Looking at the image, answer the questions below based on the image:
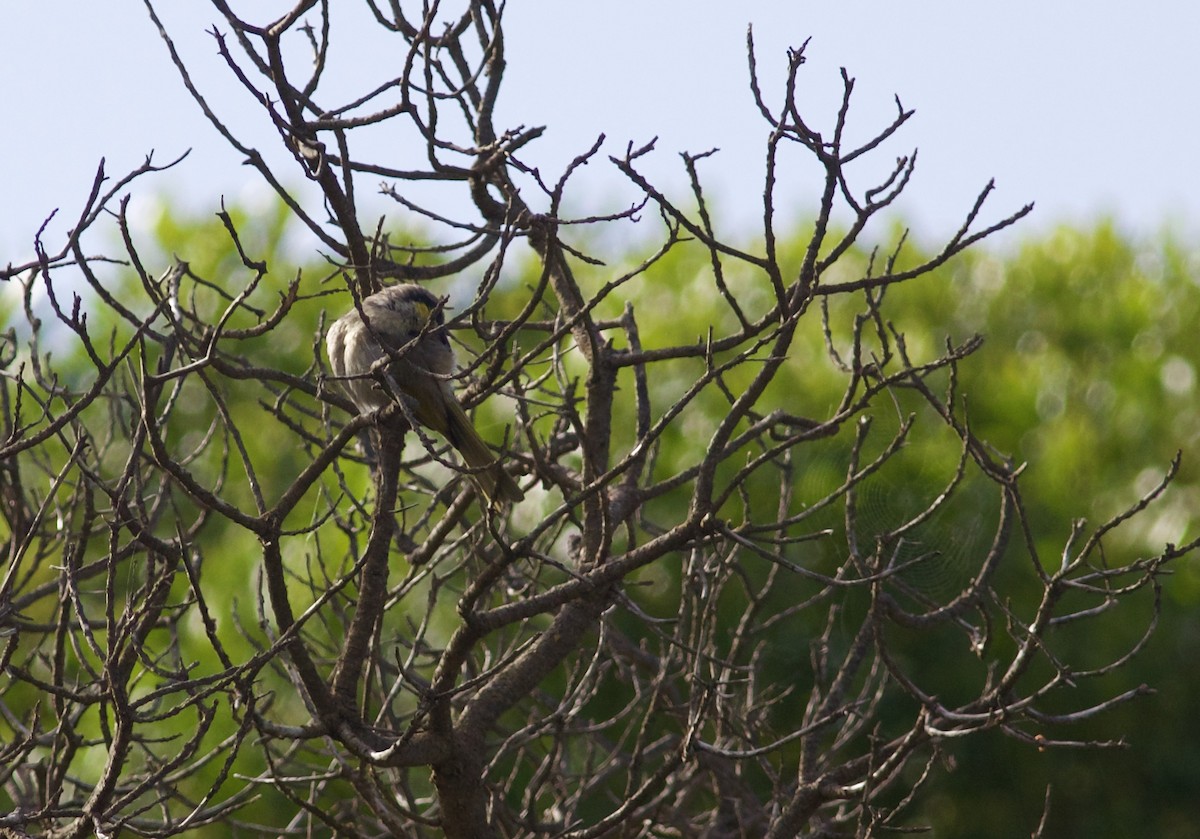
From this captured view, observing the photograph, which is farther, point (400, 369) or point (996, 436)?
point (996, 436)

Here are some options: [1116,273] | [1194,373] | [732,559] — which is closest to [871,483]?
[732,559]

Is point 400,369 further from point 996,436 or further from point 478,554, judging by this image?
point 996,436

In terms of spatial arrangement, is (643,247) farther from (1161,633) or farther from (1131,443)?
(1161,633)

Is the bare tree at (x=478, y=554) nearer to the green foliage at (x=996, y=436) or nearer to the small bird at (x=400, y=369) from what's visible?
the small bird at (x=400, y=369)

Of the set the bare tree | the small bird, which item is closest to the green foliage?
the bare tree

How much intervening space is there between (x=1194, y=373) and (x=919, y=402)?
8.06ft

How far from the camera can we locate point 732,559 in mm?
4402

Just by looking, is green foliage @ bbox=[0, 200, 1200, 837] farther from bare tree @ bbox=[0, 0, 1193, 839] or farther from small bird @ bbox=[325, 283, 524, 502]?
small bird @ bbox=[325, 283, 524, 502]

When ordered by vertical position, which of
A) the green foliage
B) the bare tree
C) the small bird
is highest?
the green foliage

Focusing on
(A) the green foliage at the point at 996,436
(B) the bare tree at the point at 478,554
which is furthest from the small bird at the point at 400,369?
(A) the green foliage at the point at 996,436

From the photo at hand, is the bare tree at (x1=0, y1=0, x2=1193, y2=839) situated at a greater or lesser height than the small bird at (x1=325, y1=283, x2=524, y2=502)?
lesser

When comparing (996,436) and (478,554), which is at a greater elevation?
(996,436)

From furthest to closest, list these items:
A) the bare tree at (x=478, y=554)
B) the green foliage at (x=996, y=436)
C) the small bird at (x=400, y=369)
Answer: the green foliage at (x=996, y=436)
the small bird at (x=400, y=369)
the bare tree at (x=478, y=554)

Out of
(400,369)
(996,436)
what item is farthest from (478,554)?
(996,436)
